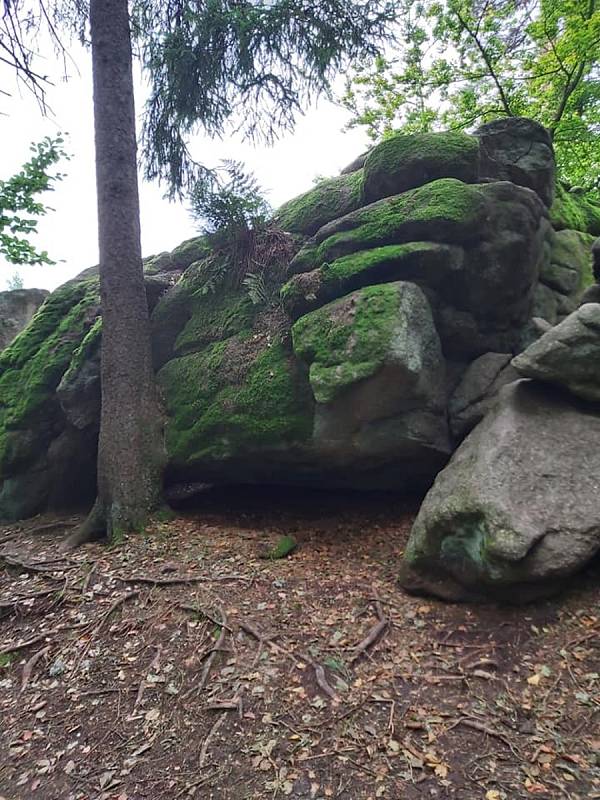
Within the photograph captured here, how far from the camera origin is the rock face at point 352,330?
5.28 meters

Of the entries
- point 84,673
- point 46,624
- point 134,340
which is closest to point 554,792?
point 84,673

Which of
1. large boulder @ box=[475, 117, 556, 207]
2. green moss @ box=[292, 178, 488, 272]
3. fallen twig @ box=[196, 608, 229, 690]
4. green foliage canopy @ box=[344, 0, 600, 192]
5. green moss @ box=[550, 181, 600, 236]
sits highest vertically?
green foliage canopy @ box=[344, 0, 600, 192]

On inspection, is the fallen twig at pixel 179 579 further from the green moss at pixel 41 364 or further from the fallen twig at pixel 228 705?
the green moss at pixel 41 364

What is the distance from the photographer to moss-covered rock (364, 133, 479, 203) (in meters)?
5.90

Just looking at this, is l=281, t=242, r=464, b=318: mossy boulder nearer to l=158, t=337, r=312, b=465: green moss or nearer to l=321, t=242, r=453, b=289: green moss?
l=321, t=242, r=453, b=289: green moss

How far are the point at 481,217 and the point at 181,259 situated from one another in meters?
5.24

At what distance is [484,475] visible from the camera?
4.06 metres

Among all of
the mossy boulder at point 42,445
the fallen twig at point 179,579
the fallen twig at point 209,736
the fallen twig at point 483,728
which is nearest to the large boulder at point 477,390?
the fallen twig at point 179,579

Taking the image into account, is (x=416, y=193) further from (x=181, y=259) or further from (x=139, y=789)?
(x=139, y=789)

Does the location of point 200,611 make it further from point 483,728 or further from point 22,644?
point 483,728

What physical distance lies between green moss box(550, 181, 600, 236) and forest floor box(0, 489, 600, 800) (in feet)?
18.0

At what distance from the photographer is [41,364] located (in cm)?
779

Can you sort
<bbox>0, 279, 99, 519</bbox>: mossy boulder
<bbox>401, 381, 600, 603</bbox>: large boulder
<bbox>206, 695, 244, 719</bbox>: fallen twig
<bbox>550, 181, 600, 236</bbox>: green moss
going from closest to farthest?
<bbox>206, 695, 244, 719</bbox>: fallen twig
<bbox>401, 381, 600, 603</bbox>: large boulder
<bbox>550, 181, 600, 236</bbox>: green moss
<bbox>0, 279, 99, 519</bbox>: mossy boulder

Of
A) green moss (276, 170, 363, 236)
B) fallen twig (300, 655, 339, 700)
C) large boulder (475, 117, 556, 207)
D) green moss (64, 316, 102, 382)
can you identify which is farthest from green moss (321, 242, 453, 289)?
fallen twig (300, 655, 339, 700)
